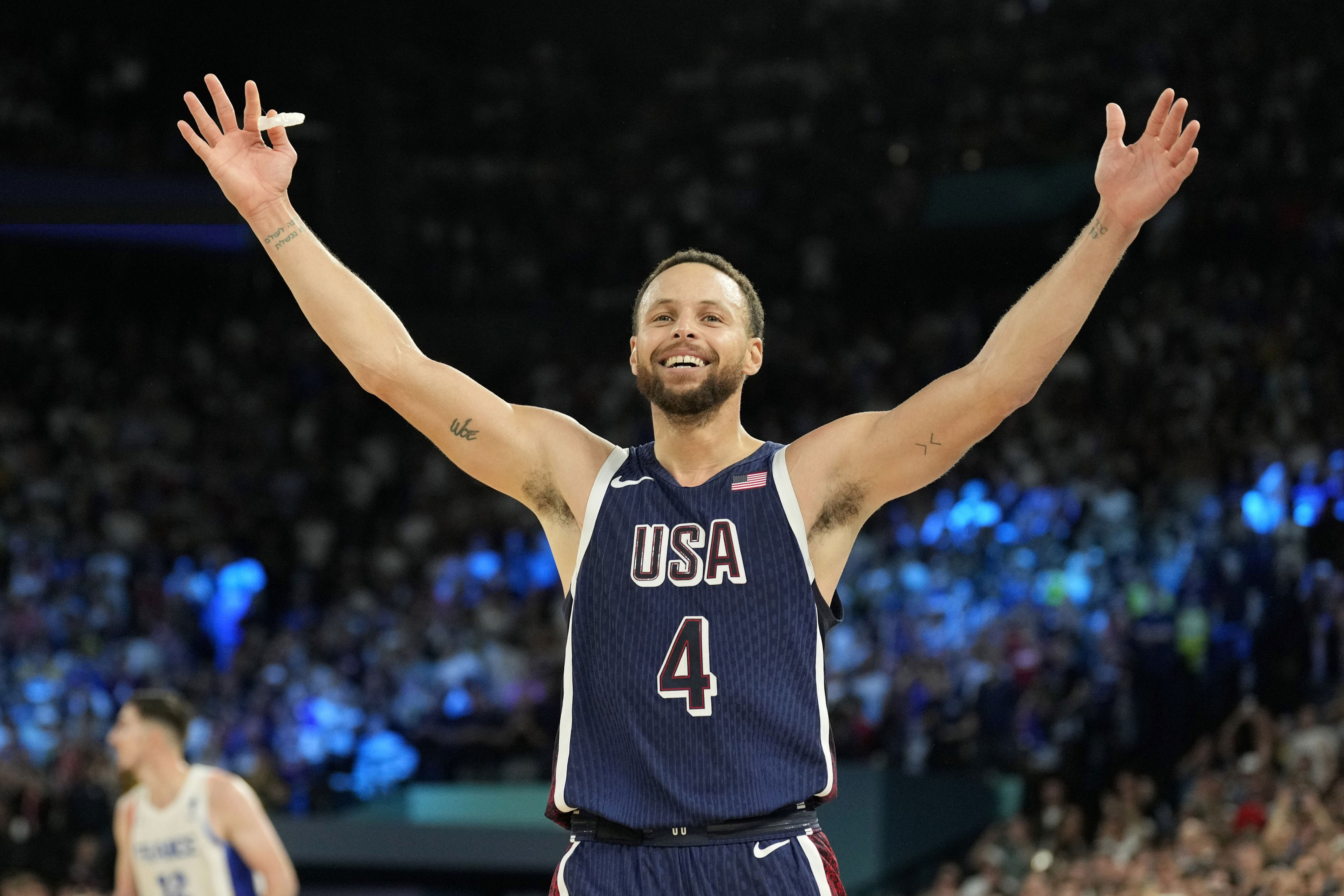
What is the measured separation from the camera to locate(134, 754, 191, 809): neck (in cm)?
746

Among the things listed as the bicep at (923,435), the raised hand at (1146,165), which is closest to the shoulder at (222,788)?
the bicep at (923,435)

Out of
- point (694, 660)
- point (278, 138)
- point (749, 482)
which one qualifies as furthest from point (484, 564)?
point (694, 660)

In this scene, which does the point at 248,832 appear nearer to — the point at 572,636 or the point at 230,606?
the point at 572,636

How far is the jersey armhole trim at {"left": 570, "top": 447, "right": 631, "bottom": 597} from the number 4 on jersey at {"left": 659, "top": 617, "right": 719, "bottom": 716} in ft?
1.00

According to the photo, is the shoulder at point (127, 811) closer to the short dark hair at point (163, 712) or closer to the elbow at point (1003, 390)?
the short dark hair at point (163, 712)

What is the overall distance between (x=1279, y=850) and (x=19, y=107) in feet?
58.7

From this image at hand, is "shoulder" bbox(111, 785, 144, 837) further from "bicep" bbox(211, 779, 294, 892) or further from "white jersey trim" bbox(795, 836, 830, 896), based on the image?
"white jersey trim" bbox(795, 836, 830, 896)

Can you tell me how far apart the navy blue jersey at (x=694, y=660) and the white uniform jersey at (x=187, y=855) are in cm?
420

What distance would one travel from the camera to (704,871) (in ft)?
11.2

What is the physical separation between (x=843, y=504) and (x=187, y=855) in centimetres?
481

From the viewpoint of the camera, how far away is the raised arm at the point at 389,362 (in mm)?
3807

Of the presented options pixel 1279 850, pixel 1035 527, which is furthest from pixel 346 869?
pixel 1279 850

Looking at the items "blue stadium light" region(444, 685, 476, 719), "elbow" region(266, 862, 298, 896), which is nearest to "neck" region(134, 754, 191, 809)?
"elbow" region(266, 862, 298, 896)

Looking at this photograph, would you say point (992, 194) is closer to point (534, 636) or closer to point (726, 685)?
point (534, 636)
